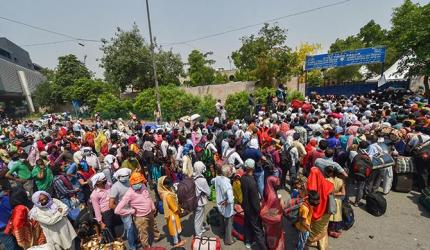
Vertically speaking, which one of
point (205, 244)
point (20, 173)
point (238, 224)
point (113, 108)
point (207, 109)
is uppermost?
point (113, 108)

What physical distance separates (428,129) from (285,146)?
13.3ft

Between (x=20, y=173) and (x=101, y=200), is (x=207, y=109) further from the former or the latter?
(x=101, y=200)

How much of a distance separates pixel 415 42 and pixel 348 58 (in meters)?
5.95

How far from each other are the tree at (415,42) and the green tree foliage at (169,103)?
14725mm

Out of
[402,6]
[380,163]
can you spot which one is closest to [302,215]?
[380,163]

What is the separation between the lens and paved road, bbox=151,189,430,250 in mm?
4754

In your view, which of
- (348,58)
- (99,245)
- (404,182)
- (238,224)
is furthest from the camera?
(348,58)

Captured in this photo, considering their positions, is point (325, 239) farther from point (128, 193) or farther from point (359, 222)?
point (128, 193)

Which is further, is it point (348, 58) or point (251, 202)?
point (348, 58)

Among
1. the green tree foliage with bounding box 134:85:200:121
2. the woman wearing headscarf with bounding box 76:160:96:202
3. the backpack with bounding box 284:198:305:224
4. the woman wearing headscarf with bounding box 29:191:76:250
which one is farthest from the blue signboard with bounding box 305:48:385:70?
the woman wearing headscarf with bounding box 29:191:76:250

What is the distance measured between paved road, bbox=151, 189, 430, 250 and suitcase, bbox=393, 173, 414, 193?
1.44 feet

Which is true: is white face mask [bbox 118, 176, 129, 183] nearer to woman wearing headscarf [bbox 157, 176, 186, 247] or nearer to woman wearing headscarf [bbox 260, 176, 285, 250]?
woman wearing headscarf [bbox 157, 176, 186, 247]

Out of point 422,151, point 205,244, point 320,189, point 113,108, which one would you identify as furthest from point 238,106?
point 205,244

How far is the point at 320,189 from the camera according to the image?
4.18 m
